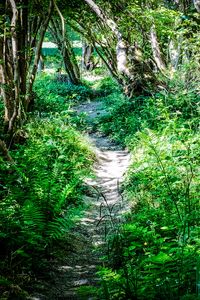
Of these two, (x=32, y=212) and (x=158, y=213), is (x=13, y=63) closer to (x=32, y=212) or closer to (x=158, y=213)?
(x=32, y=212)

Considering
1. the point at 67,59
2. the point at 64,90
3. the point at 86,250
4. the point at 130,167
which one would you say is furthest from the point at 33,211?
the point at 67,59

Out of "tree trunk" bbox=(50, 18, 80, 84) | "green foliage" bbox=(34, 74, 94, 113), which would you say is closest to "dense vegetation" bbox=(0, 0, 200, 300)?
"green foliage" bbox=(34, 74, 94, 113)

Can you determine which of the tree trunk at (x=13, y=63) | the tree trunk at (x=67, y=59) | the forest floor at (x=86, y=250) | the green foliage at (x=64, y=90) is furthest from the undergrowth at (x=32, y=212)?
the tree trunk at (x=67, y=59)

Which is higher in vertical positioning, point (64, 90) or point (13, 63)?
point (13, 63)

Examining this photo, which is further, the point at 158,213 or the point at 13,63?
the point at 13,63

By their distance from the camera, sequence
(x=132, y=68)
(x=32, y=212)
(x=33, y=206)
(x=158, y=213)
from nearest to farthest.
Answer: (x=32, y=212) → (x=33, y=206) → (x=158, y=213) → (x=132, y=68)

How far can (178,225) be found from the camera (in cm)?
391

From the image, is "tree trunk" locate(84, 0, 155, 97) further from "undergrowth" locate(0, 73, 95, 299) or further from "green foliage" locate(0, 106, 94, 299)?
"green foliage" locate(0, 106, 94, 299)

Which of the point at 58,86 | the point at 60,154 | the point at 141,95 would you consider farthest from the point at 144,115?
the point at 58,86

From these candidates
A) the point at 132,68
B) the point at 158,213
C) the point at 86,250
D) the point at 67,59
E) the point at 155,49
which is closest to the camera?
the point at 158,213

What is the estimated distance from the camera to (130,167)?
7254 mm

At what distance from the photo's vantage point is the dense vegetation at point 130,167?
10.6ft

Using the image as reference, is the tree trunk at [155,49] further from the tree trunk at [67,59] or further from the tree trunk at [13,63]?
the tree trunk at [67,59]

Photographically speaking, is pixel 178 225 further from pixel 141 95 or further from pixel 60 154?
pixel 141 95
